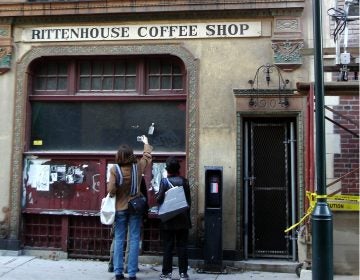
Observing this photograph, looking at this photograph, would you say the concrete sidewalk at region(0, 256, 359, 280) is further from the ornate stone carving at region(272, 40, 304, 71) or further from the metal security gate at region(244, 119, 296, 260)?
the ornate stone carving at region(272, 40, 304, 71)

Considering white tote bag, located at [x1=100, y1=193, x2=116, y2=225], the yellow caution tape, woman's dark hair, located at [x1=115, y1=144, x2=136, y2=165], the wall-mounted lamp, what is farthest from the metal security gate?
white tote bag, located at [x1=100, y1=193, x2=116, y2=225]

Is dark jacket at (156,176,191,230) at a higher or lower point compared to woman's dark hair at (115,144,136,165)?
lower

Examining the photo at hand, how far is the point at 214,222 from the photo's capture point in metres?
7.44

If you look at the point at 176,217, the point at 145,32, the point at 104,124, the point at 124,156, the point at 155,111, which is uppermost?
the point at 145,32

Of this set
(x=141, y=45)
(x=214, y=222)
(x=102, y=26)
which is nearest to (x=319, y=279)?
(x=214, y=222)

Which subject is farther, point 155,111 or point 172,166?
point 155,111

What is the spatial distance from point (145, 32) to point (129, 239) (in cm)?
360

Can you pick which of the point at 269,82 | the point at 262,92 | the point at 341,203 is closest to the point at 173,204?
the point at 341,203

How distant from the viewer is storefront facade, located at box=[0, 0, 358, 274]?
795 centimetres

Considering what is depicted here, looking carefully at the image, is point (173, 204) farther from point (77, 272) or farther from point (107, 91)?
point (107, 91)

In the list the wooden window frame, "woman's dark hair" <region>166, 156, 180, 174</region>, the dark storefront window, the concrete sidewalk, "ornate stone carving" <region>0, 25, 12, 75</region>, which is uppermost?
"ornate stone carving" <region>0, 25, 12, 75</region>

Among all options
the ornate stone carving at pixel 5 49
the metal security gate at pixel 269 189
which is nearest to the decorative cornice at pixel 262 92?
the metal security gate at pixel 269 189

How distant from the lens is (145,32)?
8398 millimetres

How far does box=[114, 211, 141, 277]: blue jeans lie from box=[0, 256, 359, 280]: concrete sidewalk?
1.39 feet
